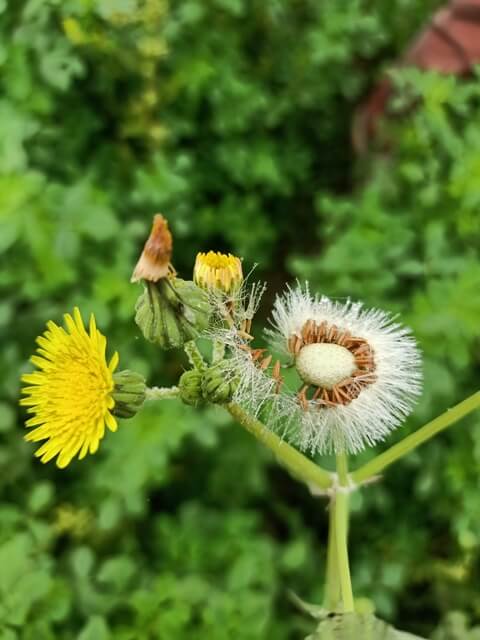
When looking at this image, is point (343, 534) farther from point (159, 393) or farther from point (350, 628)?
point (159, 393)

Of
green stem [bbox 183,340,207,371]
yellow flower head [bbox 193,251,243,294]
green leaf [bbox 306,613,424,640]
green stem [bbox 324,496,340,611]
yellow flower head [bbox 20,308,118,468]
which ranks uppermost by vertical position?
yellow flower head [bbox 193,251,243,294]

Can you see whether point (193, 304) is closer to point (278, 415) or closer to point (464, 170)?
point (278, 415)

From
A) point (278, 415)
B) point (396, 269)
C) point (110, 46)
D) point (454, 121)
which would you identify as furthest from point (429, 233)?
point (110, 46)

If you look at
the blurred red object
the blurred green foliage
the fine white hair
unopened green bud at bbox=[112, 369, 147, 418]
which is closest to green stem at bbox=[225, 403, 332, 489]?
the fine white hair

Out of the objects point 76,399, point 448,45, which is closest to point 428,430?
point 76,399

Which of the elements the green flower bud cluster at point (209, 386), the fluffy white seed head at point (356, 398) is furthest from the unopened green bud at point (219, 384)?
the fluffy white seed head at point (356, 398)

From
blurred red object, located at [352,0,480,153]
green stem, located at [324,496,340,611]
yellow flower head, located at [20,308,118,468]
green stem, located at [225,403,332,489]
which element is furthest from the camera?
blurred red object, located at [352,0,480,153]

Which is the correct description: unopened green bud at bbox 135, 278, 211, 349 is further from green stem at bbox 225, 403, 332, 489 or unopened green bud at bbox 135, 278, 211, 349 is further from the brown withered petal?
green stem at bbox 225, 403, 332, 489
